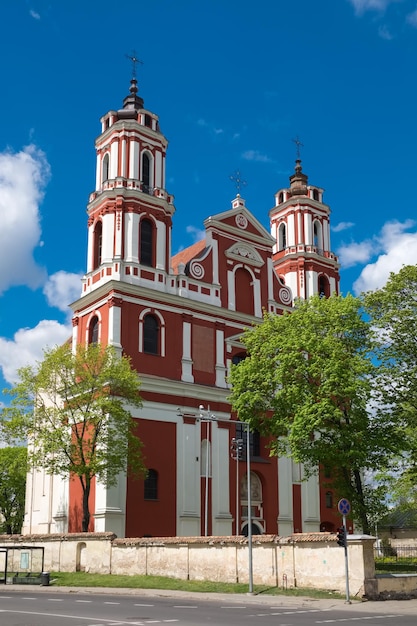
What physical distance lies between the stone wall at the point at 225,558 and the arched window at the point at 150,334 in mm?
12074

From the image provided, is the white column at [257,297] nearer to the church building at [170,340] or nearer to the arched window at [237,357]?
the church building at [170,340]

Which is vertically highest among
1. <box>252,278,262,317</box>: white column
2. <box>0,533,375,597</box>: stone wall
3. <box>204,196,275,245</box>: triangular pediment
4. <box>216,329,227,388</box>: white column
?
<box>204,196,275,245</box>: triangular pediment

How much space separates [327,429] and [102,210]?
2023cm

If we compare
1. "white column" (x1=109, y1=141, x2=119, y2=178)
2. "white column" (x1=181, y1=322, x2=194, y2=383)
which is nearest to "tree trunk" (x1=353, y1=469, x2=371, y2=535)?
"white column" (x1=181, y1=322, x2=194, y2=383)

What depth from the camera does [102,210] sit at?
149 ft

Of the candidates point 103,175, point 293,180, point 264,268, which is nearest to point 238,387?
point 264,268

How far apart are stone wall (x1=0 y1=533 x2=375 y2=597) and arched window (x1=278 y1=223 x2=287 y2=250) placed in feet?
99.9

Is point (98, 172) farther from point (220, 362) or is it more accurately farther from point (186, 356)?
point (220, 362)

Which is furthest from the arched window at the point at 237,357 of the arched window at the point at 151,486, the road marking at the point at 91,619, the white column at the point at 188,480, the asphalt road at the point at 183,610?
the road marking at the point at 91,619

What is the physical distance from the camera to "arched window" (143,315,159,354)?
4306cm

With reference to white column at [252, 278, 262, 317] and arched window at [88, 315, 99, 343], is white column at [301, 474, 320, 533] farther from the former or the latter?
arched window at [88, 315, 99, 343]

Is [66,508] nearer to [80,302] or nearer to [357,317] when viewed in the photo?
[80,302]

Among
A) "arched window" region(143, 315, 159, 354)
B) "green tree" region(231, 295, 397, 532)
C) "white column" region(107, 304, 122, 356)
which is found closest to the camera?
"green tree" region(231, 295, 397, 532)

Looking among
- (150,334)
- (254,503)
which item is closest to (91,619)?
(150,334)
